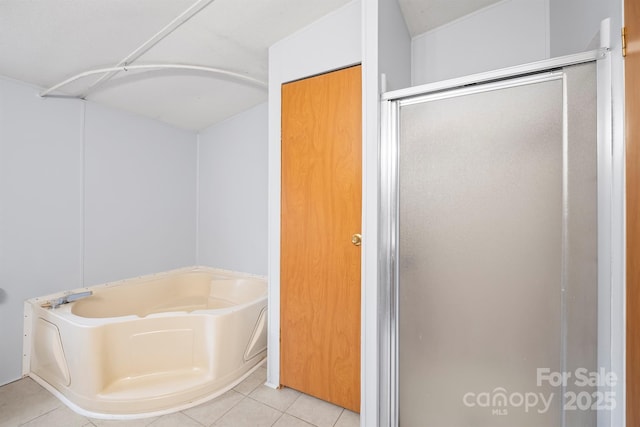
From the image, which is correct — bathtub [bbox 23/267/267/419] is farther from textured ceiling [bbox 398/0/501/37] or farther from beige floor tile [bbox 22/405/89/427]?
textured ceiling [bbox 398/0/501/37]

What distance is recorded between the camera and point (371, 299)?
4.25 feet

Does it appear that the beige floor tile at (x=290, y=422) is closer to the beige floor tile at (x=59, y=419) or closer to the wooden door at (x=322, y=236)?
the wooden door at (x=322, y=236)

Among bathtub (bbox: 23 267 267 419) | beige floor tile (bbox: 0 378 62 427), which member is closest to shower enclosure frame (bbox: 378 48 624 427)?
bathtub (bbox: 23 267 267 419)

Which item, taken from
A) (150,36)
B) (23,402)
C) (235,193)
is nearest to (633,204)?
(150,36)

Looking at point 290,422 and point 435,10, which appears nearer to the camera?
point 290,422

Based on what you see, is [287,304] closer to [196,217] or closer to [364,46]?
[364,46]

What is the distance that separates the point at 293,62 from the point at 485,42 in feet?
4.40

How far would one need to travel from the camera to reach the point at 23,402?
160 centimetres

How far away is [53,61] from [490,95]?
2.62m

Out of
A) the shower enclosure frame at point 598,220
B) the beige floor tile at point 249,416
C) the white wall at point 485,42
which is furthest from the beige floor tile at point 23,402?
the white wall at point 485,42

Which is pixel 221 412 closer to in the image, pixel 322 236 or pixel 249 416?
pixel 249 416

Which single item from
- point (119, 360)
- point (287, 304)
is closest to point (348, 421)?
point (287, 304)

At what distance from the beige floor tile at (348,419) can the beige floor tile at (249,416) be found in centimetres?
37

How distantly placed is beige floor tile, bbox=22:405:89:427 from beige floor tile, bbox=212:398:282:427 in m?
0.80
